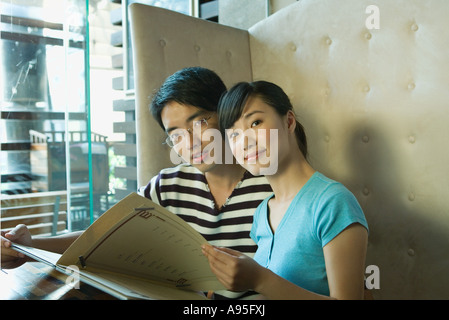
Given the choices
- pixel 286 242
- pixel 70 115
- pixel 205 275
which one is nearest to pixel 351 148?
pixel 286 242

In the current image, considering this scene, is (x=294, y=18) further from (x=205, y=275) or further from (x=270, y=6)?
(x=205, y=275)

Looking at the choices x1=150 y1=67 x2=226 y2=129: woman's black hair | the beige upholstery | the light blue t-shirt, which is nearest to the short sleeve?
the light blue t-shirt

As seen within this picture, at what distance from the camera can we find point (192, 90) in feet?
3.63

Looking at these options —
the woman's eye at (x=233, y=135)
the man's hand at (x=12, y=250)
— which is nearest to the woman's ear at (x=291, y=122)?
the woman's eye at (x=233, y=135)

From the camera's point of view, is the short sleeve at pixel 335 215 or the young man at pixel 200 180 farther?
the young man at pixel 200 180

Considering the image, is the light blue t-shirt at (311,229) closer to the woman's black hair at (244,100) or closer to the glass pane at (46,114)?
the woman's black hair at (244,100)

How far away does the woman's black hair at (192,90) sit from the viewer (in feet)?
3.63

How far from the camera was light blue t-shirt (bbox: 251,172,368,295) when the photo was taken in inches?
31.0

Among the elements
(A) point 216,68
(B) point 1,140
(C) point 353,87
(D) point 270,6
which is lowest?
(B) point 1,140

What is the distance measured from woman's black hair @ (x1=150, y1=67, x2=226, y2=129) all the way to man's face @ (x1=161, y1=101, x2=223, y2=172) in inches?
0.6

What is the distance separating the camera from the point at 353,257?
75 cm

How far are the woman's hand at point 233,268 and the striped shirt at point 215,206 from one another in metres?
0.46

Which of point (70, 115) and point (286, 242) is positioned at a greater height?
point (70, 115)

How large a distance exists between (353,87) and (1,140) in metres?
1.27
